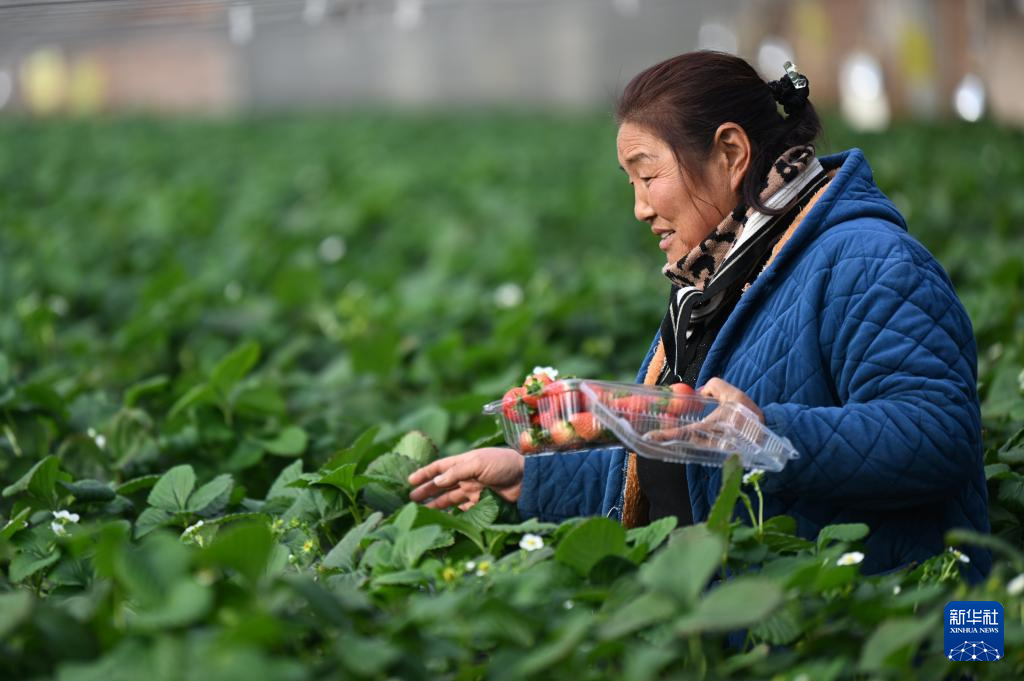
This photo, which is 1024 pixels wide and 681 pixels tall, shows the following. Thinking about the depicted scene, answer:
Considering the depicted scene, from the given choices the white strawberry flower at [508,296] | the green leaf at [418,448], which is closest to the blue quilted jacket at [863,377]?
the green leaf at [418,448]

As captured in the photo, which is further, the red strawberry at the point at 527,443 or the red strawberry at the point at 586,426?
the red strawberry at the point at 527,443

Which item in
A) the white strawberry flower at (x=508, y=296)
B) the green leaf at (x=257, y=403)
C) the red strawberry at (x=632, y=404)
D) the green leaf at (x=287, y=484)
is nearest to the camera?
the red strawberry at (x=632, y=404)

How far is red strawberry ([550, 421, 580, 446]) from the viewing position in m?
2.28

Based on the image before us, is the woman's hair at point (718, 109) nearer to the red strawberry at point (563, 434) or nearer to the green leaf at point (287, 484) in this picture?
the red strawberry at point (563, 434)

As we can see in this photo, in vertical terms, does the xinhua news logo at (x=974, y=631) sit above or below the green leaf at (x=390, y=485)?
above

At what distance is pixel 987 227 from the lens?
7.47 metres

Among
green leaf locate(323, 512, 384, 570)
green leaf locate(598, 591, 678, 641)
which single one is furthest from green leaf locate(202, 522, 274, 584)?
green leaf locate(323, 512, 384, 570)

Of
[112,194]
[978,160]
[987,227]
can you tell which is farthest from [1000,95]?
[112,194]

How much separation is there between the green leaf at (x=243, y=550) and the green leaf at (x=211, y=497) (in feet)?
3.09

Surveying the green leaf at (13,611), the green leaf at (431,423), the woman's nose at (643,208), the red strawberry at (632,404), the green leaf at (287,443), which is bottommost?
the green leaf at (287,443)

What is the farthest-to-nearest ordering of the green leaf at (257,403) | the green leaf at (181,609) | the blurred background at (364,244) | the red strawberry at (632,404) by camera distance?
1. the blurred background at (364,244)
2. the green leaf at (257,403)
3. the red strawberry at (632,404)
4. the green leaf at (181,609)

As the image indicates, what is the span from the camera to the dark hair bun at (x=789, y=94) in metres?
2.43

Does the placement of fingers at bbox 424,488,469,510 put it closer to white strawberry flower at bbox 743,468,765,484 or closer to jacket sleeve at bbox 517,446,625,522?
jacket sleeve at bbox 517,446,625,522

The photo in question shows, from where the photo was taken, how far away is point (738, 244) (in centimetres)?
237
